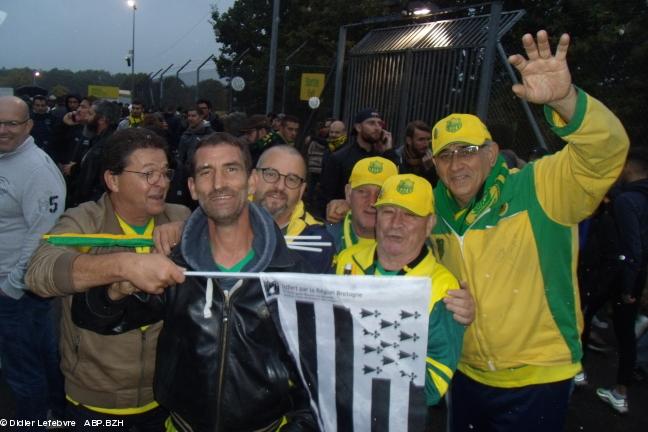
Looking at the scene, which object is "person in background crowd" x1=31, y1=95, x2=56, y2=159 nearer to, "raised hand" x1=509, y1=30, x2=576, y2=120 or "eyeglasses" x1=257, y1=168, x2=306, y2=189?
"eyeglasses" x1=257, y1=168, x2=306, y2=189

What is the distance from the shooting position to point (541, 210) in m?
2.47

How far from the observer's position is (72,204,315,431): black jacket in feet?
6.73

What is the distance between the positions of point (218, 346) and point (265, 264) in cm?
38

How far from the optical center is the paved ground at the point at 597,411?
4.38m

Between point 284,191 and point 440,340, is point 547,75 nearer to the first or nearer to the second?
point 440,340

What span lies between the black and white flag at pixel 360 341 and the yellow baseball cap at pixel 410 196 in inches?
21.8

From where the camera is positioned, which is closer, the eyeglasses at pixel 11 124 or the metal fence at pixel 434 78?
the eyeglasses at pixel 11 124

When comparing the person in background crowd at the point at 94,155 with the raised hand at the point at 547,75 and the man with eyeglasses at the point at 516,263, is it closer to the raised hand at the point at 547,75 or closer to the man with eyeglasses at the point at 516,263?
the man with eyeglasses at the point at 516,263

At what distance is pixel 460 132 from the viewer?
259cm

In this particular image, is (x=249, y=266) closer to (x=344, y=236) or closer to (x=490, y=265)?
(x=490, y=265)

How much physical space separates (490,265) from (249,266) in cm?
120

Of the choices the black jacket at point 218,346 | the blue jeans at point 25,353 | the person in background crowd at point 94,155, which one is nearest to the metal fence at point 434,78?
the person in background crowd at point 94,155

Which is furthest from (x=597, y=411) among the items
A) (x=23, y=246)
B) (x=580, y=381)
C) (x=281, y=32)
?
(x=281, y=32)

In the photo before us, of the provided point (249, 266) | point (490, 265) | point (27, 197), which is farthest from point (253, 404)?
point (27, 197)
